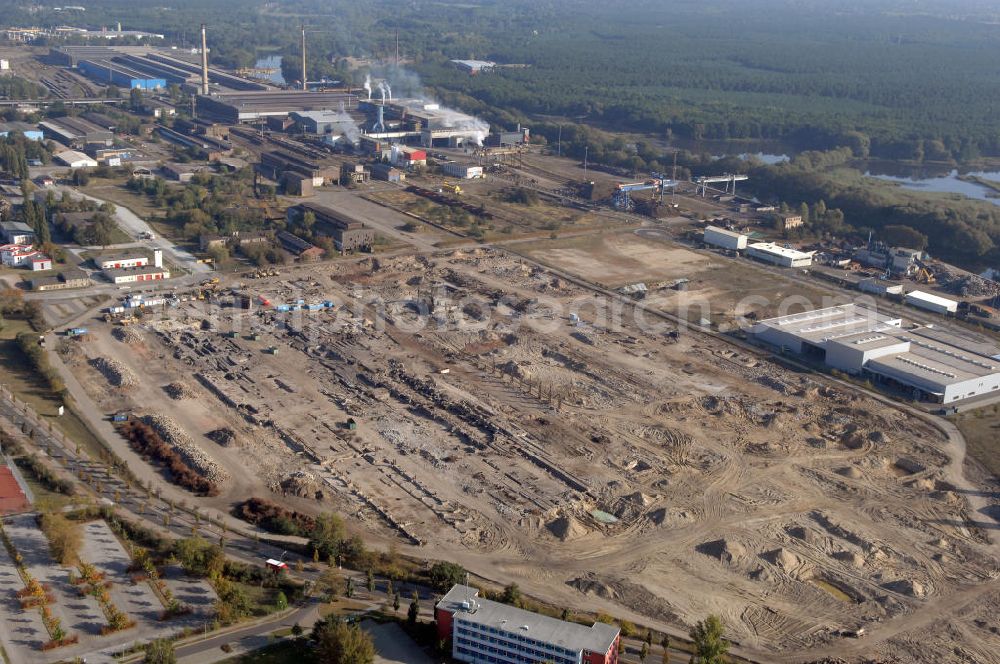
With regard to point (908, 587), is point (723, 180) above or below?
above

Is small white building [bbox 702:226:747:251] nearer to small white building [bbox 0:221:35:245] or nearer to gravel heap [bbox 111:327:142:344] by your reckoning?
gravel heap [bbox 111:327:142:344]

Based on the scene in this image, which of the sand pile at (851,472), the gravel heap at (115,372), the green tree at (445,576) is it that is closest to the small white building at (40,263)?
the gravel heap at (115,372)

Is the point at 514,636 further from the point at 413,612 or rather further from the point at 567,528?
the point at 567,528

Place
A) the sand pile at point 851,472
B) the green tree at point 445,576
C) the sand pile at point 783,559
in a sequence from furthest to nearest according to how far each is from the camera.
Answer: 1. the sand pile at point 851,472
2. the sand pile at point 783,559
3. the green tree at point 445,576

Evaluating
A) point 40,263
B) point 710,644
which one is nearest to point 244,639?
point 710,644

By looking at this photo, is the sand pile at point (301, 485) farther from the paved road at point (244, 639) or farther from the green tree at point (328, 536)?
the paved road at point (244, 639)

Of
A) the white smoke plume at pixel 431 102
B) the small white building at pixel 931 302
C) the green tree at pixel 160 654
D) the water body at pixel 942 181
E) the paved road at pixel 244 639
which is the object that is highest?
the white smoke plume at pixel 431 102

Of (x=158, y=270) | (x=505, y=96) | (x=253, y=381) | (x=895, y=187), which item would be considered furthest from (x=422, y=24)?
(x=253, y=381)
